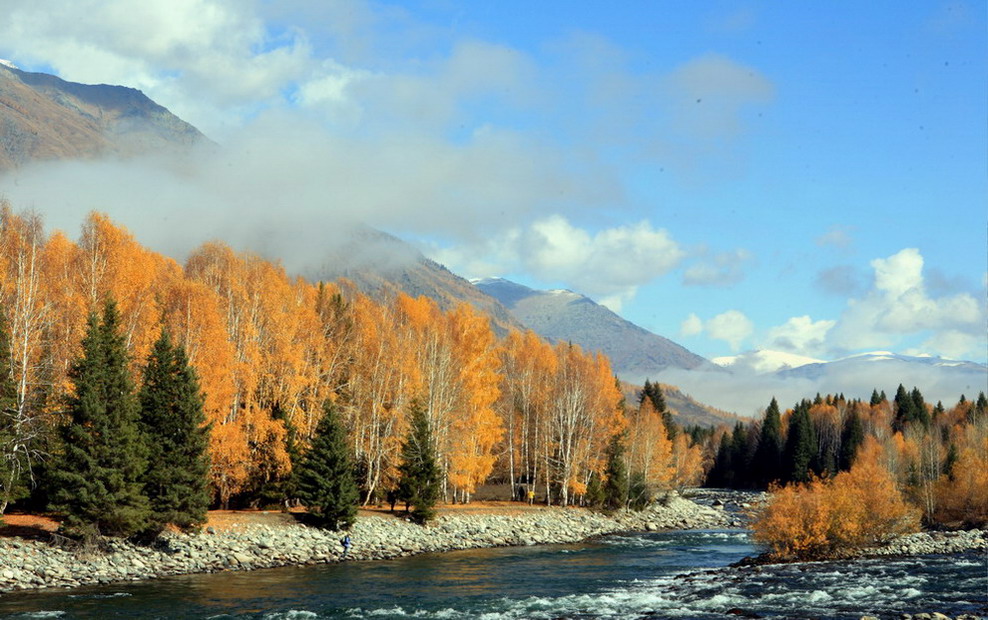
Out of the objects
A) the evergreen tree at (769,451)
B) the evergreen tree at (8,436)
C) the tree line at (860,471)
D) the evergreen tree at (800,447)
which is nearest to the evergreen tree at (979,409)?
the tree line at (860,471)

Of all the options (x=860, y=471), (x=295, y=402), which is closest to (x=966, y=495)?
(x=860, y=471)

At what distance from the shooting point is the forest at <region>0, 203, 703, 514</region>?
45.6 m

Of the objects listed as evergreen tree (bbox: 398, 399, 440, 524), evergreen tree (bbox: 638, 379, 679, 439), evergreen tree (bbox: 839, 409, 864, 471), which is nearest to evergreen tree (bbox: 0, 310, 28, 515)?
evergreen tree (bbox: 398, 399, 440, 524)

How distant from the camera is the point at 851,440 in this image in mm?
123125

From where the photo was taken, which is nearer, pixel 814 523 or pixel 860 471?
pixel 814 523

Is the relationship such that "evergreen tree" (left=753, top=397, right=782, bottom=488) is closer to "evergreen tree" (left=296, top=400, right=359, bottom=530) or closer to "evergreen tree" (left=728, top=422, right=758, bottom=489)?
"evergreen tree" (left=728, top=422, right=758, bottom=489)

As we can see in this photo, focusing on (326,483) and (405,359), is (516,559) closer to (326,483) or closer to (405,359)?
(326,483)

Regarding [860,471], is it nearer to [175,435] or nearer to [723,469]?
[175,435]

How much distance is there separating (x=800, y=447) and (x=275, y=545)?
102 metres

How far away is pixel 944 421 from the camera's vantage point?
439ft

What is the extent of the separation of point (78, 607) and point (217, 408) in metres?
21.7

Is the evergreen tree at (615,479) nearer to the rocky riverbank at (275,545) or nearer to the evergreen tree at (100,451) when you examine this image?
the rocky riverbank at (275,545)

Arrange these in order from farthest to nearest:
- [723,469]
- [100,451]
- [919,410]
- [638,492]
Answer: [723,469] → [919,410] → [638,492] → [100,451]

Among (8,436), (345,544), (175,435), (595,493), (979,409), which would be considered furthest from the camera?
(979,409)
